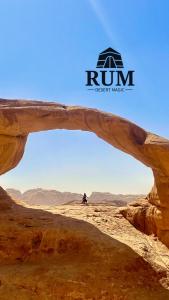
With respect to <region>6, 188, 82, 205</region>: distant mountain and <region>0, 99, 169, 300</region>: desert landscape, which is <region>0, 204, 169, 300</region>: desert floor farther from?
<region>6, 188, 82, 205</region>: distant mountain

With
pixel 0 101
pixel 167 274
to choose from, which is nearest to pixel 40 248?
pixel 167 274

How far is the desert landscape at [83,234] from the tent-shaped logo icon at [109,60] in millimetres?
3036

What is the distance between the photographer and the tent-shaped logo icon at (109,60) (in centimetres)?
1741

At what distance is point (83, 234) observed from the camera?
1449 cm

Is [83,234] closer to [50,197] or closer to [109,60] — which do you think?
[109,60]

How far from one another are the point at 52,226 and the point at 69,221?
85 cm

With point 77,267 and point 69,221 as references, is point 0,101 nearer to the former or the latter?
point 69,221

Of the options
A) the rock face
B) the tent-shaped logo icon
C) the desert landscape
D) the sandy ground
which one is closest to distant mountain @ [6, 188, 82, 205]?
the sandy ground

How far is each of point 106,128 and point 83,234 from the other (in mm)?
4169

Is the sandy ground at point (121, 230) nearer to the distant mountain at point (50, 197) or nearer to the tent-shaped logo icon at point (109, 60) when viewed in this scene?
the tent-shaped logo icon at point (109, 60)

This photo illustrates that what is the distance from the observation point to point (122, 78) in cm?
1748

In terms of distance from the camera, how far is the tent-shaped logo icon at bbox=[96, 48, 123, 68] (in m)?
17.4

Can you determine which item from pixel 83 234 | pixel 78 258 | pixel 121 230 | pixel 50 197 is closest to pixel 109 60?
pixel 121 230

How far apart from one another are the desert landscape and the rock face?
1.5 inches
